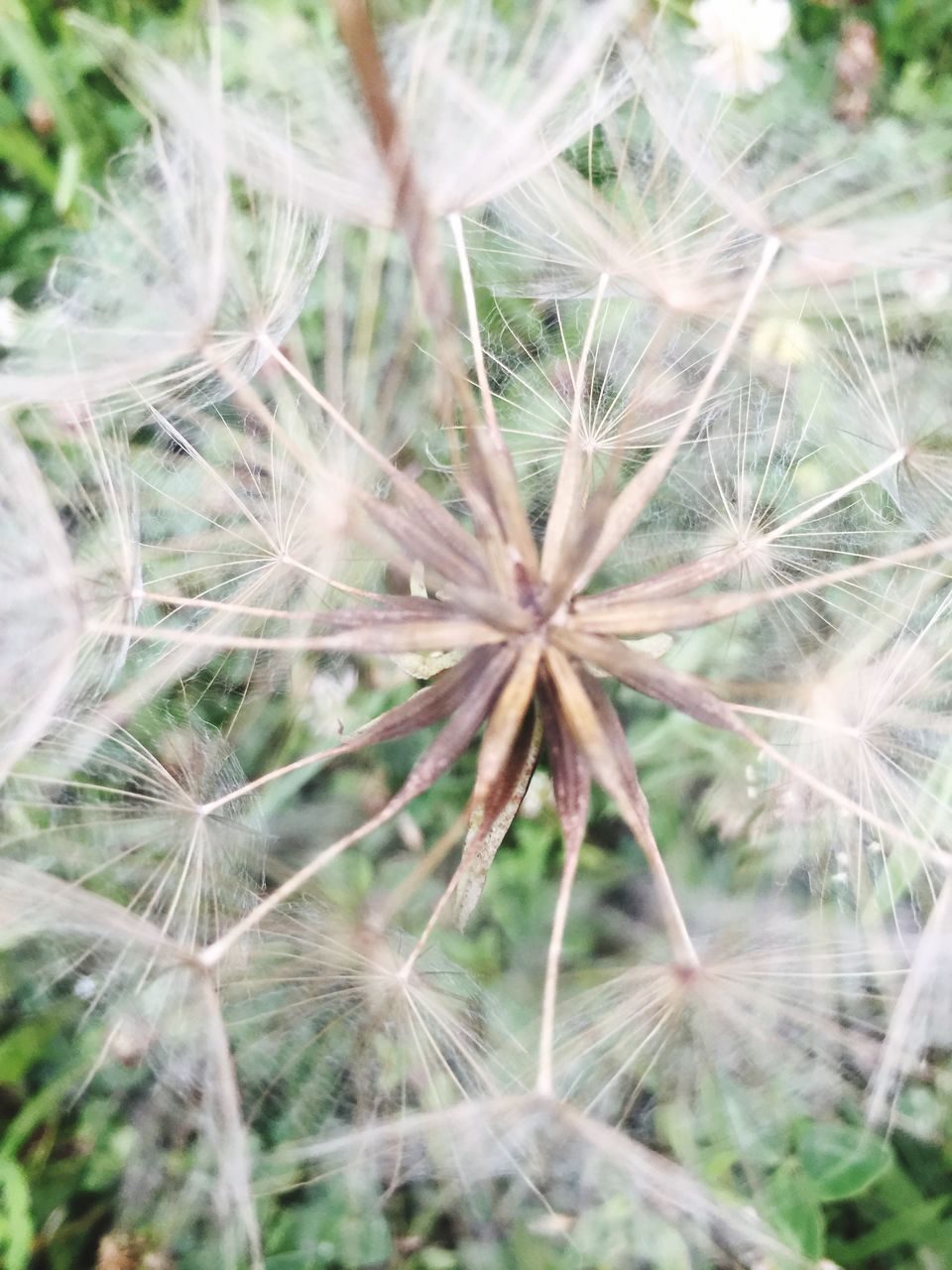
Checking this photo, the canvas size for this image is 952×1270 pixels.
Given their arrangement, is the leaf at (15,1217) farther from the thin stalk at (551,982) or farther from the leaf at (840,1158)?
the leaf at (840,1158)

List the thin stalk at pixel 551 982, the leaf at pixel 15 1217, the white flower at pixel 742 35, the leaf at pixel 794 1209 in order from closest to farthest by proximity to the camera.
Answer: the thin stalk at pixel 551 982
the leaf at pixel 794 1209
the leaf at pixel 15 1217
the white flower at pixel 742 35

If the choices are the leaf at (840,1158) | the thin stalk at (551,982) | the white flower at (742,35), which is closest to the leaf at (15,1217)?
the thin stalk at (551,982)

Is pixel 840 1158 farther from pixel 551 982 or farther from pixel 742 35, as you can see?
pixel 742 35

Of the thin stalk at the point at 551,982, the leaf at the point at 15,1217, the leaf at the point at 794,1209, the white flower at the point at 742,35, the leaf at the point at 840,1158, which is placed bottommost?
the leaf at the point at 15,1217

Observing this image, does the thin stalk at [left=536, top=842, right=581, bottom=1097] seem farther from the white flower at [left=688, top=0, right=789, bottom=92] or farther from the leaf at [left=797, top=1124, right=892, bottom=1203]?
the white flower at [left=688, top=0, right=789, bottom=92]

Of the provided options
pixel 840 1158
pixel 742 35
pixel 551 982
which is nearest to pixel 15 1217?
pixel 551 982

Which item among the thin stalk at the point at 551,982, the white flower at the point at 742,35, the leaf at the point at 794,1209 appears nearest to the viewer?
the thin stalk at the point at 551,982

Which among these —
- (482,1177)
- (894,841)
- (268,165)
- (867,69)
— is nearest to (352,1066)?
(482,1177)
